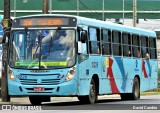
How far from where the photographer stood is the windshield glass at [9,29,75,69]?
782 inches

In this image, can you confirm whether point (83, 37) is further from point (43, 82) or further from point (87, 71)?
point (43, 82)

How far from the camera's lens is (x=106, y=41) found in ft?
75.3

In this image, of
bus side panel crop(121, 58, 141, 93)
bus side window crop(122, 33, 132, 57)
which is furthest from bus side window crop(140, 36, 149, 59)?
bus side window crop(122, 33, 132, 57)

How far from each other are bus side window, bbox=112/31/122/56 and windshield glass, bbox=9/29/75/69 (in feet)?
13.0

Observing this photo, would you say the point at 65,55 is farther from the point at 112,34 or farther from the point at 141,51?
the point at 141,51

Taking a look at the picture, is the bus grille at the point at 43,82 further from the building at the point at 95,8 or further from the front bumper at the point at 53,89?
the building at the point at 95,8

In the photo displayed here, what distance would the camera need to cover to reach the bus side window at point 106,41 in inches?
893

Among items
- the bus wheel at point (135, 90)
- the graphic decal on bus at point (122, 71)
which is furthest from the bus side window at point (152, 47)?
the graphic decal on bus at point (122, 71)

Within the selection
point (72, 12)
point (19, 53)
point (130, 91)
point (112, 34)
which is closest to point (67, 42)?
point (19, 53)

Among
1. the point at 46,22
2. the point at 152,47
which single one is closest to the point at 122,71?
the point at 152,47

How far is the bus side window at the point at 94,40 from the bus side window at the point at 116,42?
1679 millimetres

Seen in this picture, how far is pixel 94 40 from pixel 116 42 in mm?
2480

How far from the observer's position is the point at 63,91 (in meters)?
19.7

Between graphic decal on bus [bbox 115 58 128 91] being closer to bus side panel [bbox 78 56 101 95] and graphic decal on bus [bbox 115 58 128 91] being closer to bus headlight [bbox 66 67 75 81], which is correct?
bus side panel [bbox 78 56 101 95]
